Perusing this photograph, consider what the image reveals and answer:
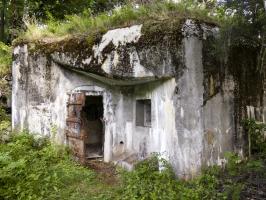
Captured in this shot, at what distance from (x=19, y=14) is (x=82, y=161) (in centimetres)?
925

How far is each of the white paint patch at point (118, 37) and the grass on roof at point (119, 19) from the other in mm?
194

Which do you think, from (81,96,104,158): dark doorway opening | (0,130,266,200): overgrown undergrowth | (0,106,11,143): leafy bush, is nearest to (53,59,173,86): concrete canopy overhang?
(0,130,266,200): overgrown undergrowth

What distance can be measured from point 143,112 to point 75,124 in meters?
1.58

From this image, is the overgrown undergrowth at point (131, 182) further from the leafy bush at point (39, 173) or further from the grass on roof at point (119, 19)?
the grass on roof at point (119, 19)

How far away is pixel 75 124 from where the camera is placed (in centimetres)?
759

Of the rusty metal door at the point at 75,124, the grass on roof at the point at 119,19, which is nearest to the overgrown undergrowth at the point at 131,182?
the rusty metal door at the point at 75,124

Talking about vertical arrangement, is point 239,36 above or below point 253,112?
above

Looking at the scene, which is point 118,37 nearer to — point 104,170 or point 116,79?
→ point 116,79

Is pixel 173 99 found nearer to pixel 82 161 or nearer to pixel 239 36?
pixel 239 36

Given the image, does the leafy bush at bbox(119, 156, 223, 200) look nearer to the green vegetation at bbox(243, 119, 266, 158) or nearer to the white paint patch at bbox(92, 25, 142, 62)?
the green vegetation at bbox(243, 119, 266, 158)

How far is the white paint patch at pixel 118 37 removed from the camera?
6428 millimetres

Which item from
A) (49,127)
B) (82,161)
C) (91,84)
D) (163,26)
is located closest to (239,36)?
(163,26)

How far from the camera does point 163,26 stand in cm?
605

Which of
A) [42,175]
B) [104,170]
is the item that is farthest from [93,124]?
[42,175]
